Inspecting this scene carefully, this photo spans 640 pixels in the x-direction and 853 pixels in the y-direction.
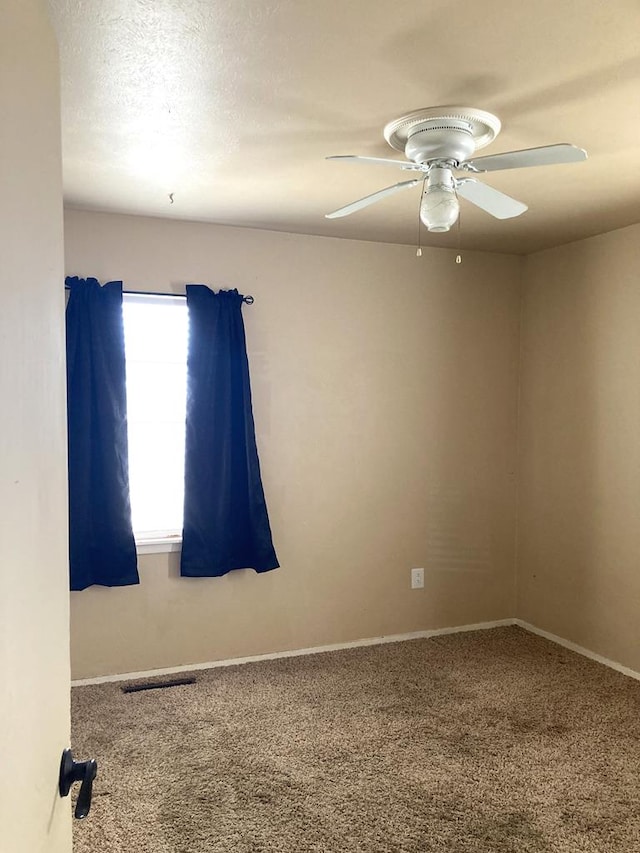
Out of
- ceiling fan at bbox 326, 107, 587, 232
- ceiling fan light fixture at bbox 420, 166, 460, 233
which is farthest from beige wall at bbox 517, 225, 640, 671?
ceiling fan light fixture at bbox 420, 166, 460, 233

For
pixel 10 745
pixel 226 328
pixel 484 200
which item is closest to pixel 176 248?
pixel 226 328

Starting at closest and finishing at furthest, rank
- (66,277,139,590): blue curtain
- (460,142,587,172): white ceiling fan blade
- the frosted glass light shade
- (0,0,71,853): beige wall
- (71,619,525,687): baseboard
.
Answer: (0,0,71,853): beige wall < (460,142,587,172): white ceiling fan blade < the frosted glass light shade < (66,277,139,590): blue curtain < (71,619,525,687): baseboard

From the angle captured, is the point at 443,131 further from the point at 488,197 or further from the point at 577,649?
the point at 577,649

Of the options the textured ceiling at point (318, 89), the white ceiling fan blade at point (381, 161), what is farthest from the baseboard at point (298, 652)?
the white ceiling fan blade at point (381, 161)

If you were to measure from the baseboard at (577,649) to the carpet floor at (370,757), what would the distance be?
81 mm

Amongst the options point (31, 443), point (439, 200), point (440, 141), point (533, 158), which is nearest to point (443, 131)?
point (440, 141)

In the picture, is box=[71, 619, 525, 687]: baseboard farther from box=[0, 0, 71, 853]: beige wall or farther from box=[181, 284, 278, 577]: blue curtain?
box=[0, 0, 71, 853]: beige wall

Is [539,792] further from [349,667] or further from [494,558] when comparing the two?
[494,558]

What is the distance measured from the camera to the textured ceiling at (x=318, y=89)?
1654 millimetres

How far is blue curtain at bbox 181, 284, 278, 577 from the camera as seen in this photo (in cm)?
363

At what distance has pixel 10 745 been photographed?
0.81 meters

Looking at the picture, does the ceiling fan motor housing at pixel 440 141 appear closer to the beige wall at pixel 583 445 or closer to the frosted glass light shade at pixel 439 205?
the frosted glass light shade at pixel 439 205

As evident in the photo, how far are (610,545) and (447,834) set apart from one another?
199 centimetres

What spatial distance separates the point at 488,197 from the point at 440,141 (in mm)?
239
